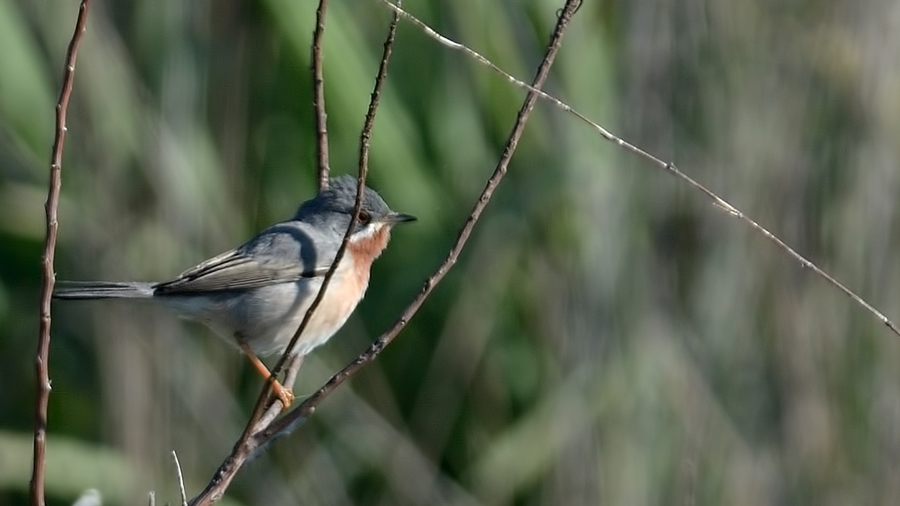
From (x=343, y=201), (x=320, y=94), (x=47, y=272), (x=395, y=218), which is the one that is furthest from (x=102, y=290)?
(x=47, y=272)

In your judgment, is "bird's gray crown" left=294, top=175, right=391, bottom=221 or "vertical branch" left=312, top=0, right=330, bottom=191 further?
"bird's gray crown" left=294, top=175, right=391, bottom=221

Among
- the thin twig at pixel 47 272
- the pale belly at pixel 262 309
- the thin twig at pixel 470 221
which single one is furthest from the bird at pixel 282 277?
the thin twig at pixel 47 272

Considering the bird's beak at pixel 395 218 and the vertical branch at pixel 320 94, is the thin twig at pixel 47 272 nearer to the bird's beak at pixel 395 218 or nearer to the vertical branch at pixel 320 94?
the vertical branch at pixel 320 94

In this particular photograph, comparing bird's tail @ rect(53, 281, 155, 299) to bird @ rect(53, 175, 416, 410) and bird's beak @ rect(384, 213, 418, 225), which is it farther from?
bird's beak @ rect(384, 213, 418, 225)

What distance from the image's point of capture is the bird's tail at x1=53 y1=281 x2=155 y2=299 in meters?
3.56

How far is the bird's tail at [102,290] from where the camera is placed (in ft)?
11.7

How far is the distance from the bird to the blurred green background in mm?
315

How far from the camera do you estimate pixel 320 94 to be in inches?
112

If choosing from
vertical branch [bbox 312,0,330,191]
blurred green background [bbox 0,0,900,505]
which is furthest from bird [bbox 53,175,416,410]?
blurred green background [bbox 0,0,900,505]

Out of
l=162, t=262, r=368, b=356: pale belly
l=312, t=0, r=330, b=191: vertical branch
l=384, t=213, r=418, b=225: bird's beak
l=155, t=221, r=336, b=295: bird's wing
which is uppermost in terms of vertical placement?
l=312, t=0, r=330, b=191: vertical branch

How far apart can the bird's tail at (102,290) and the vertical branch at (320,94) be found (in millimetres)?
647

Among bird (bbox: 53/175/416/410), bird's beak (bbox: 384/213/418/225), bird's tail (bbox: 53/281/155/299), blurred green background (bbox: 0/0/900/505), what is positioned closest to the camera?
bird's tail (bbox: 53/281/155/299)

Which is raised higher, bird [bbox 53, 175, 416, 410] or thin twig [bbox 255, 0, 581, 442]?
thin twig [bbox 255, 0, 581, 442]

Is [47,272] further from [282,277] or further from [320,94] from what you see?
[282,277]
